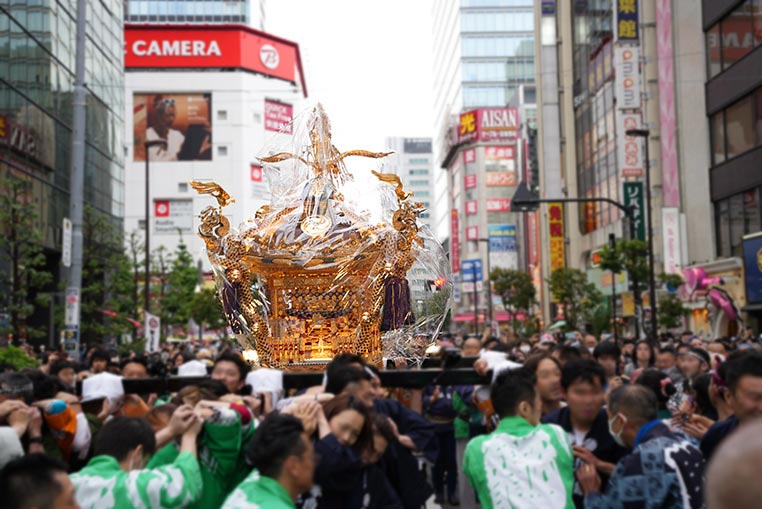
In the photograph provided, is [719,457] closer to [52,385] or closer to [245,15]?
[52,385]

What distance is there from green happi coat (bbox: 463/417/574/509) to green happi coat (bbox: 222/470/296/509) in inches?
53.5

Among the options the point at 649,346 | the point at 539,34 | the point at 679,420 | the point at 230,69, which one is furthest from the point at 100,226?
the point at 230,69

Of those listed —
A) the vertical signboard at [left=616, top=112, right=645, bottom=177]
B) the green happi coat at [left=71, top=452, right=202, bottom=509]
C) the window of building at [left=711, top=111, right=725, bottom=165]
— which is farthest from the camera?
the vertical signboard at [left=616, top=112, right=645, bottom=177]

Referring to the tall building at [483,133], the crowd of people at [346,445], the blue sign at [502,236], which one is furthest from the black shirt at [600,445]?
the blue sign at [502,236]

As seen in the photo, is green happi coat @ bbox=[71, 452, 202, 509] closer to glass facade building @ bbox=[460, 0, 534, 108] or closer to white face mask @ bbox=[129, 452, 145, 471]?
white face mask @ bbox=[129, 452, 145, 471]

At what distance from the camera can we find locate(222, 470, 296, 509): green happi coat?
140 inches

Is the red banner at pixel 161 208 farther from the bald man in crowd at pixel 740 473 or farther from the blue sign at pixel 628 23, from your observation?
the bald man in crowd at pixel 740 473

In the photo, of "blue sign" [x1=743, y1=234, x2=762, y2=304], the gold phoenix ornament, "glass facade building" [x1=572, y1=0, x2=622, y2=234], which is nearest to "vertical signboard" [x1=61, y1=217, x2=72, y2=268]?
the gold phoenix ornament

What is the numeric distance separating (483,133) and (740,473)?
99364 mm

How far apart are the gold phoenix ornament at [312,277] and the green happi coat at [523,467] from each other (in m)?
2.52

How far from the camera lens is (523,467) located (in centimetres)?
461

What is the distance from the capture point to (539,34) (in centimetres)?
5891

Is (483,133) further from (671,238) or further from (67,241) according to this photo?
(67,241)

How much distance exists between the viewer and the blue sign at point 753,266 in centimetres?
2752
